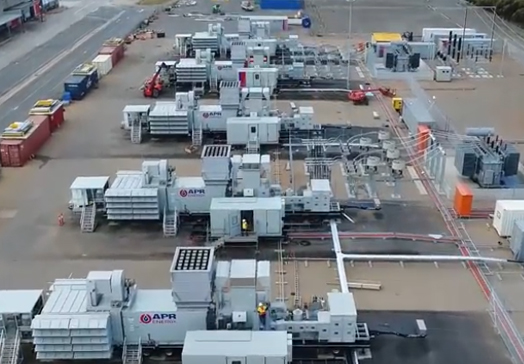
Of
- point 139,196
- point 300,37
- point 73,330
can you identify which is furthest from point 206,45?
point 73,330

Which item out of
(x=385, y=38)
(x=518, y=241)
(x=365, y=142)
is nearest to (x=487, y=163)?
(x=518, y=241)

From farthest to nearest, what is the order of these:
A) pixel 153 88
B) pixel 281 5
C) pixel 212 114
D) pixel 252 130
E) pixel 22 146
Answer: pixel 281 5, pixel 153 88, pixel 212 114, pixel 252 130, pixel 22 146

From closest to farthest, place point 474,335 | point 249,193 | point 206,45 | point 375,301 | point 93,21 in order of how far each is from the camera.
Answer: point 474,335 < point 375,301 < point 249,193 < point 206,45 < point 93,21

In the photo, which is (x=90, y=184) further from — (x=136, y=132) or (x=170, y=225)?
(x=136, y=132)

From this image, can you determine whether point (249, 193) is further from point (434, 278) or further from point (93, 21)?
point (93, 21)

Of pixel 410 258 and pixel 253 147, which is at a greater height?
pixel 253 147

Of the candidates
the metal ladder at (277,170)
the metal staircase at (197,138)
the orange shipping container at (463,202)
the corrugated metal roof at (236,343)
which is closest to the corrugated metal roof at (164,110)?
the metal staircase at (197,138)

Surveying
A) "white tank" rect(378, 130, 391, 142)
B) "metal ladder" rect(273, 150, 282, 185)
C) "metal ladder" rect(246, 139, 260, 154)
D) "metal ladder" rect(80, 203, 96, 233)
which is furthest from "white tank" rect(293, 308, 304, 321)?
"white tank" rect(378, 130, 391, 142)
